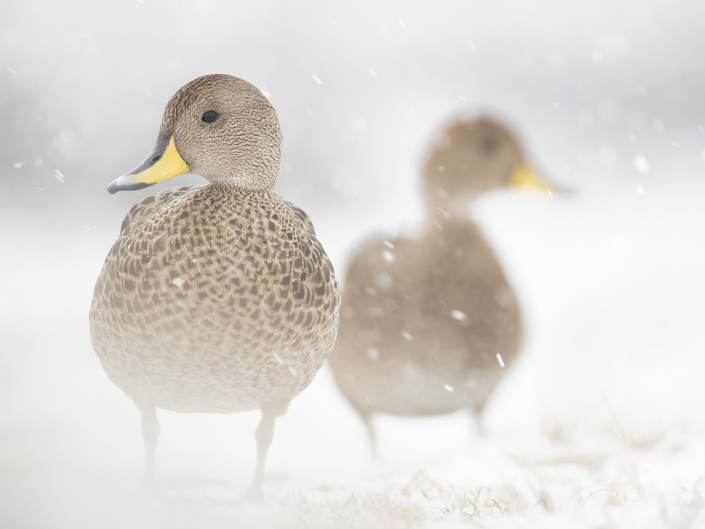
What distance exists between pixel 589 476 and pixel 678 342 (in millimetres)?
1203

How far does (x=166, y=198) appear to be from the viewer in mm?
1091

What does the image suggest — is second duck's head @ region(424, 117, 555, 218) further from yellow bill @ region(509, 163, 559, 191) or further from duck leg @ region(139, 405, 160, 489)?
duck leg @ region(139, 405, 160, 489)

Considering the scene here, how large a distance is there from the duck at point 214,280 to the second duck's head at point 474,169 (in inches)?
33.4

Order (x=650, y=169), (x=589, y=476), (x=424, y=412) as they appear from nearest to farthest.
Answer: (x=589, y=476), (x=424, y=412), (x=650, y=169)

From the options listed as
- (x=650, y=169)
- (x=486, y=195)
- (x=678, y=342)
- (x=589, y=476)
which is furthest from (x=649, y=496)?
(x=650, y=169)

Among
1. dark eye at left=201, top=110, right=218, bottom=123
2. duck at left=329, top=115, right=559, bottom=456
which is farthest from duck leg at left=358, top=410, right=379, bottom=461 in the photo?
dark eye at left=201, top=110, right=218, bottom=123

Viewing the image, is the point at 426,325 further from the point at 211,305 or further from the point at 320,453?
the point at 211,305

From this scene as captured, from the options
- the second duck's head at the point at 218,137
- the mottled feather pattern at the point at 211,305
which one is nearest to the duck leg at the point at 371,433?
the mottled feather pattern at the point at 211,305

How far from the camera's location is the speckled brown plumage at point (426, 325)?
1.41 m

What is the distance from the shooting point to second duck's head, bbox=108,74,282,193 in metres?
0.82

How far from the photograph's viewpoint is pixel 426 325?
A: 1.44 metres

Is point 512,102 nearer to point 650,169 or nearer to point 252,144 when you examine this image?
point 650,169

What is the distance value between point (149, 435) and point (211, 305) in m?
0.31

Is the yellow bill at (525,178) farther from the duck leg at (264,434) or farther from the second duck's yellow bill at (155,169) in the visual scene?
the second duck's yellow bill at (155,169)
